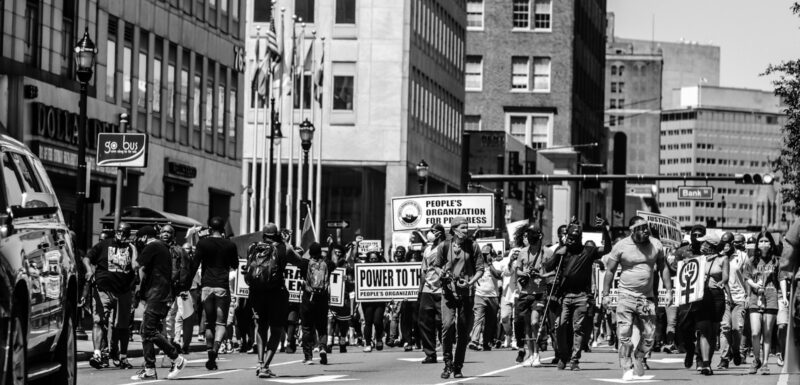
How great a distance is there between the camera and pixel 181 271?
912 inches

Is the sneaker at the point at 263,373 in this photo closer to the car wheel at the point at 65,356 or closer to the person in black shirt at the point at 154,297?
the person in black shirt at the point at 154,297

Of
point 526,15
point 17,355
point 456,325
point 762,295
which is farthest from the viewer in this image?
point 526,15

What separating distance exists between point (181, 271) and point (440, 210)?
571 inches

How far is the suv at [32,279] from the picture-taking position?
1234 centimetres

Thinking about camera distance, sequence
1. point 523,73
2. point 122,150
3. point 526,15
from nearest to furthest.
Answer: point 122,150
point 523,73
point 526,15

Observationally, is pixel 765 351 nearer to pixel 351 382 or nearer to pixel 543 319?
pixel 543 319

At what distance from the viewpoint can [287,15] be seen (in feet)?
251

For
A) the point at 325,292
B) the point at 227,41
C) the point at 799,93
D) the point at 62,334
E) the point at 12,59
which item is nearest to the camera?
the point at 62,334

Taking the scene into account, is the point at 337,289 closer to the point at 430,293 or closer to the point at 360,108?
the point at 430,293

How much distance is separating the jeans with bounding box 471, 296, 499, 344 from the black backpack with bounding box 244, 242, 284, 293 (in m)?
10.8

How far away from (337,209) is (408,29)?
26.9 feet

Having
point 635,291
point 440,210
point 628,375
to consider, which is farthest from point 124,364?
point 440,210

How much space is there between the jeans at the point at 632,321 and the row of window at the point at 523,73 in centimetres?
9883

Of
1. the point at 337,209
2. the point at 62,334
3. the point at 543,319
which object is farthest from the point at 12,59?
the point at 337,209
